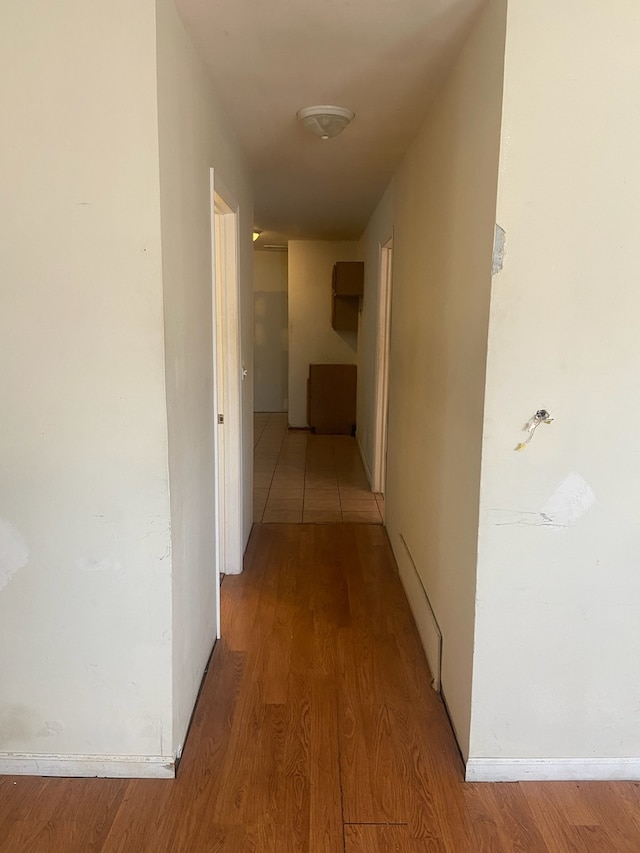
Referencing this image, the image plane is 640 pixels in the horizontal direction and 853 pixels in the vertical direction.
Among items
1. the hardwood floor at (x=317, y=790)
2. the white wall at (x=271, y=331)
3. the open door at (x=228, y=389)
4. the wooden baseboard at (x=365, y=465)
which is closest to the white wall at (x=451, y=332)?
the hardwood floor at (x=317, y=790)

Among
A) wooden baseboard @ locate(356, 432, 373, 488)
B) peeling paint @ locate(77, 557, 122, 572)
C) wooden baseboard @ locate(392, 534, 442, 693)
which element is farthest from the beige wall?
peeling paint @ locate(77, 557, 122, 572)

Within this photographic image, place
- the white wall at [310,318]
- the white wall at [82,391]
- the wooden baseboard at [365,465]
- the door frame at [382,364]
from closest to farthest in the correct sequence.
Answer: the white wall at [82,391] → the door frame at [382,364] → the wooden baseboard at [365,465] → the white wall at [310,318]

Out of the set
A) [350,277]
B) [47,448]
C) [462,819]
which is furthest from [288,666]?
[350,277]

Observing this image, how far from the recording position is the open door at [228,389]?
2781 millimetres

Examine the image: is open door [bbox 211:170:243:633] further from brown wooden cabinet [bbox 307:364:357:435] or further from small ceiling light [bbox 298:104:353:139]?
brown wooden cabinet [bbox 307:364:357:435]

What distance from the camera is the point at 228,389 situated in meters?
2.95

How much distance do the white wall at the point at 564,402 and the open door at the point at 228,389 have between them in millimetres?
1352

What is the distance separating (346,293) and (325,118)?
3830 mm

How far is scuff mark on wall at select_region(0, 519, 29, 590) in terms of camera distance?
67.5 inches

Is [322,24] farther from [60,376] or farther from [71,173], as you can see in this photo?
[60,376]

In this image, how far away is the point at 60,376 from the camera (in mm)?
1631

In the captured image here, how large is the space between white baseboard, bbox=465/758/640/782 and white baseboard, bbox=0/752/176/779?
3.13 ft

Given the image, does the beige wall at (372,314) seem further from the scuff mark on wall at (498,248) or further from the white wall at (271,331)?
the white wall at (271,331)

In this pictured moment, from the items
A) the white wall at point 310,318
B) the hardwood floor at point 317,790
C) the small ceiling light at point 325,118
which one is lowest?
the hardwood floor at point 317,790
